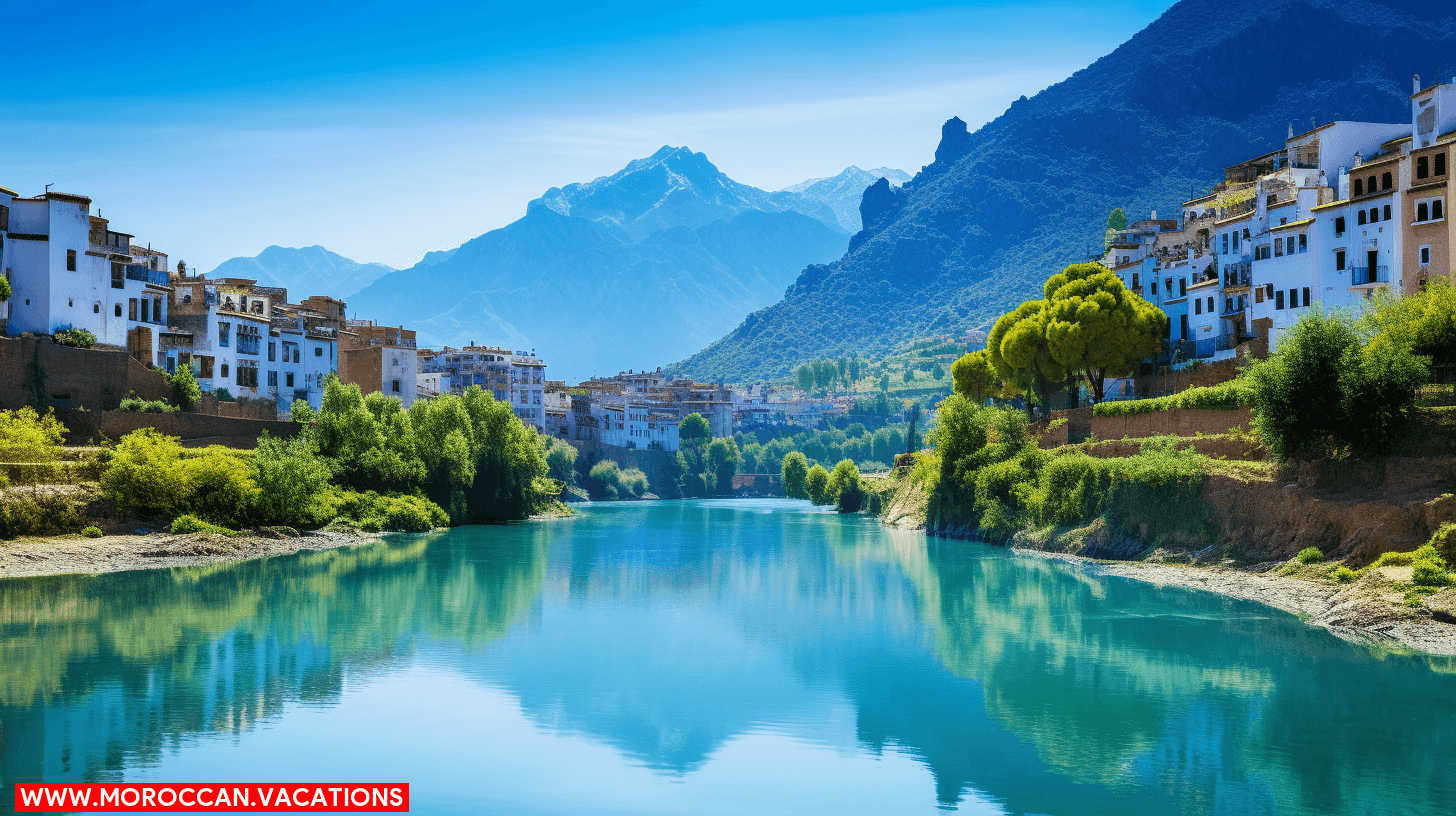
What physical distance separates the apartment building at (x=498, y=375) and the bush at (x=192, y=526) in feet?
228

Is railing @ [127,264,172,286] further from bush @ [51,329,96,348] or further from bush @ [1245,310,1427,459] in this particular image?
bush @ [1245,310,1427,459]

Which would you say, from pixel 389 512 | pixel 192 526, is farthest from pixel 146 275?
pixel 192 526

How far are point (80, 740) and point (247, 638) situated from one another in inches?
389

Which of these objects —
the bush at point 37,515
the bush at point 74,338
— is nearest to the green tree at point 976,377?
the bush at point 74,338

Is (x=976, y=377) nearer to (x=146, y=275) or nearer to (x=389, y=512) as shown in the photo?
(x=389, y=512)

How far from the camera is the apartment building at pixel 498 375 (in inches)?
4744

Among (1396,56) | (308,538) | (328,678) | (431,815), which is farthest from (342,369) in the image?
(1396,56)

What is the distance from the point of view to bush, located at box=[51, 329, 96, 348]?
5306cm

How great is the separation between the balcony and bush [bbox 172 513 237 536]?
146ft

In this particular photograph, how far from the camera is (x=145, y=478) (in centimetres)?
4575

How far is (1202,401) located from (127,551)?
3882 centimetres

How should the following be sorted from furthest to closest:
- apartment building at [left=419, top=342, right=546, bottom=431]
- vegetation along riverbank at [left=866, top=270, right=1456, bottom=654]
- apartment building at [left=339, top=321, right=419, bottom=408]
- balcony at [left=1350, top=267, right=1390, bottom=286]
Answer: apartment building at [left=419, top=342, right=546, bottom=431]
apartment building at [left=339, top=321, right=419, bottom=408]
balcony at [left=1350, top=267, right=1390, bottom=286]
vegetation along riverbank at [left=866, top=270, right=1456, bottom=654]

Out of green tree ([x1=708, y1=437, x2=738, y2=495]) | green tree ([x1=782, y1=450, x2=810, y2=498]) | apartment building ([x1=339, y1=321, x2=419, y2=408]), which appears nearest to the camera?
apartment building ([x1=339, y1=321, x2=419, y2=408])

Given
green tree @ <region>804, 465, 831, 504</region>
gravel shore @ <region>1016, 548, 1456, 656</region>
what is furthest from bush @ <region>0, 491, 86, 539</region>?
green tree @ <region>804, 465, 831, 504</region>
